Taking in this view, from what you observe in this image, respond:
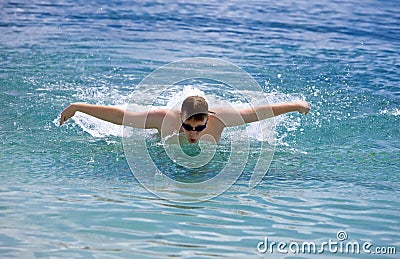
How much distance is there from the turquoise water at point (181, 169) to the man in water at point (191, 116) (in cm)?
41

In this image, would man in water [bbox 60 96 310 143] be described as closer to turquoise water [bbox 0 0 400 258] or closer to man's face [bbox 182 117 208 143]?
man's face [bbox 182 117 208 143]

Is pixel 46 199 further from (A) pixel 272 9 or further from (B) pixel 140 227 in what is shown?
(A) pixel 272 9

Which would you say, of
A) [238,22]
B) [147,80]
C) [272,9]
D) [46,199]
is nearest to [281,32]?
[238,22]

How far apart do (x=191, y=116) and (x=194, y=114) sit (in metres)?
0.04

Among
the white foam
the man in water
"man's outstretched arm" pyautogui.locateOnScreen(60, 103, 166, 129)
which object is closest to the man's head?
the man in water

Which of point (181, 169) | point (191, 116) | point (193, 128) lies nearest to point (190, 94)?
point (181, 169)

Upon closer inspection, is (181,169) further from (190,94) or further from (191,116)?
(190,94)

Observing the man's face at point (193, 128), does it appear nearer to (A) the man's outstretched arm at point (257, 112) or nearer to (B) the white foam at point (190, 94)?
(A) the man's outstretched arm at point (257, 112)

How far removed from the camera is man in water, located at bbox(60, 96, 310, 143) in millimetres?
6016

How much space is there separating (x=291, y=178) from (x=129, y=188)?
141cm

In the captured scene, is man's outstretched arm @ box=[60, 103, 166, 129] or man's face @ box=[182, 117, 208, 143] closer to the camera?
man's outstretched arm @ box=[60, 103, 166, 129]

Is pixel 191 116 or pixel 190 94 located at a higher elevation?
pixel 190 94

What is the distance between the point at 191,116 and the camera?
19.9 ft

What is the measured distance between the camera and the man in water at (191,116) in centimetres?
602
